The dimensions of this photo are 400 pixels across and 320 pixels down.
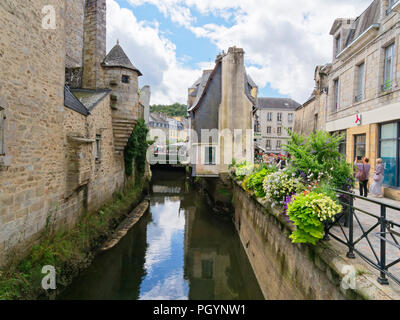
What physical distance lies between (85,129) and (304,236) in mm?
8482

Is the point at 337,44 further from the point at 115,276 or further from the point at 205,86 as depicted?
the point at 115,276

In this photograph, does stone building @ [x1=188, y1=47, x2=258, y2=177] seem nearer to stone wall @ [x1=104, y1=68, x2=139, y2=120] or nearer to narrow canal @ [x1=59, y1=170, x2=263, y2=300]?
narrow canal @ [x1=59, y1=170, x2=263, y2=300]

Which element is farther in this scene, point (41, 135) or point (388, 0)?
point (388, 0)

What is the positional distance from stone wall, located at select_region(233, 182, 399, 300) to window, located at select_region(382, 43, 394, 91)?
654 cm

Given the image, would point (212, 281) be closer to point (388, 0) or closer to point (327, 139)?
point (327, 139)

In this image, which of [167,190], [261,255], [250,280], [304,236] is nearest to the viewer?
[304,236]

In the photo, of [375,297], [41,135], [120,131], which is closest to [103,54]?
[120,131]

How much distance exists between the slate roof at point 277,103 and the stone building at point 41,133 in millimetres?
35138

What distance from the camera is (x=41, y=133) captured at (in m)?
6.55

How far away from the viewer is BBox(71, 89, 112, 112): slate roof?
10.4 m

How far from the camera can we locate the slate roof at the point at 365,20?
33.4 feet

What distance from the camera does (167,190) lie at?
25.9 metres

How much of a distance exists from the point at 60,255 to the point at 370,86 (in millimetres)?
12310

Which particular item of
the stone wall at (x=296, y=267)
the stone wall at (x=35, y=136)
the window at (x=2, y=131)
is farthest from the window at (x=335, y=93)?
the window at (x=2, y=131)
